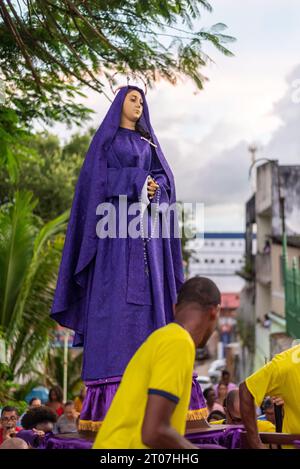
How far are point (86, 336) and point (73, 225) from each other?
2.80ft

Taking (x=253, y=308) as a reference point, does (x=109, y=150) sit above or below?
below

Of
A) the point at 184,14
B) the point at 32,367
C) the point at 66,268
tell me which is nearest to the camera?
the point at 66,268

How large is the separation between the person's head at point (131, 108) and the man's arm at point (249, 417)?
7.33 ft

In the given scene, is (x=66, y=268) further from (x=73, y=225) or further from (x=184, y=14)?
(x=184, y=14)

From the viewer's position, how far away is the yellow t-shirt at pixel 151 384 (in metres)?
3.38

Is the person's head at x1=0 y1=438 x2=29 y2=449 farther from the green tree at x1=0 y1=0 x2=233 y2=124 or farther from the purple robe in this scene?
the green tree at x1=0 y1=0 x2=233 y2=124

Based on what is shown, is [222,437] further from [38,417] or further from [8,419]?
[8,419]

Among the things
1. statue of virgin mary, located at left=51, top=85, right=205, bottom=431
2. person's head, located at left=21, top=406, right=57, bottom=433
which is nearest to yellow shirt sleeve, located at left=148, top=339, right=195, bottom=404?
statue of virgin mary, located at left=51, top=85, right=205, bottom=431

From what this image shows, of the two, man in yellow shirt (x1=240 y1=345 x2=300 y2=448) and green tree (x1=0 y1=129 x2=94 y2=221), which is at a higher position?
green tree (x1=0 y1=129 x2=94 y2=221)

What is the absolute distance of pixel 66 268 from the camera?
5.59m

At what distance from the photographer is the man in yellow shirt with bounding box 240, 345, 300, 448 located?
4691 mm
